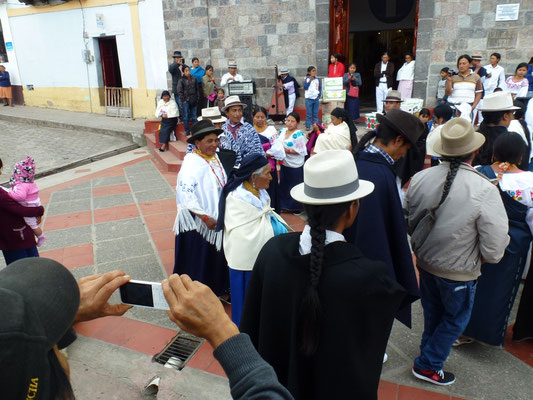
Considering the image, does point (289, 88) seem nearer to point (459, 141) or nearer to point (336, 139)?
point (336, 139)

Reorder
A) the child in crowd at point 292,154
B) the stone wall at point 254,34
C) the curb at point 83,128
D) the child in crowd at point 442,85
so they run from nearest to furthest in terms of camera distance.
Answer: the child in crowd at point 292,154 → the child in crowd at point 442,85 → the stone wall at point 254,34 → the curb at point 83,128

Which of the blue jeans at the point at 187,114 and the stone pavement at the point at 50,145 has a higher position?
the blue jeans at the point at 187,114

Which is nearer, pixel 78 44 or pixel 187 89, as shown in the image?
pixel 187 89

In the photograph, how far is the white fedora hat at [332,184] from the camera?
182 centimetres

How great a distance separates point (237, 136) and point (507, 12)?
7.53 m

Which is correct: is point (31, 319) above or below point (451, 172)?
above

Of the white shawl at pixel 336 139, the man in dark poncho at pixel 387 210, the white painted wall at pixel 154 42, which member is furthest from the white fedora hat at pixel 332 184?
the white painted wall at pixel 154 42

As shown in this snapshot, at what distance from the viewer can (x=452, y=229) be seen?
8.83ft

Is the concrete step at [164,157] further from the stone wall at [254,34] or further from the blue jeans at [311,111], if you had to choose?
the blue jeans at [311,111]

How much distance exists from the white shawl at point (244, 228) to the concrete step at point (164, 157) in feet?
20.4

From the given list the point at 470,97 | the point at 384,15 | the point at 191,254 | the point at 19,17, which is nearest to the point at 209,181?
the point at 191,254

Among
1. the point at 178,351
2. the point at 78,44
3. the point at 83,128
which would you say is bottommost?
the point at 178,351

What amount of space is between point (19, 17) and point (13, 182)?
16.3 m

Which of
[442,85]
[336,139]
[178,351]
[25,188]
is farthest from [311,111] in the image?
[178,351]
